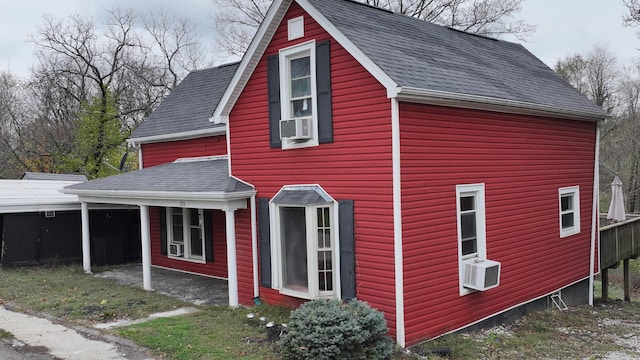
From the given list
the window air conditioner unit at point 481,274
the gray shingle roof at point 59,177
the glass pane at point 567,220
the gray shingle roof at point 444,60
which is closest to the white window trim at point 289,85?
the gray shingle roof at point 444,60

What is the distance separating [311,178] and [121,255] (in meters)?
8.92

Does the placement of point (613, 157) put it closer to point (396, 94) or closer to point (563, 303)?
point (563, 303)

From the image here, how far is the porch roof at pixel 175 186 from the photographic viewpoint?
32.9 feet

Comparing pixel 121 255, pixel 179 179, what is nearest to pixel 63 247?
pixel 121 255

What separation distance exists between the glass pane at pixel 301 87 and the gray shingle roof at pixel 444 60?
1.19 m

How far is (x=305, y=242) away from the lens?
9.18 m

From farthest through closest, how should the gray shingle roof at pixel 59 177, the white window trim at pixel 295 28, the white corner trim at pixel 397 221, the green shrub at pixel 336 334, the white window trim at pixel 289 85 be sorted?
1. the gray shingle roof at pixel 59 177
2. the white window trim at pixel 295 28
3. the white window trim at pixel 289 85
4. the white corner trim at pixel 397 221
5. the green shrub at pixel 336 334

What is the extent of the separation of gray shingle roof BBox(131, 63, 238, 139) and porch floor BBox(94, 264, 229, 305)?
13.0 ft

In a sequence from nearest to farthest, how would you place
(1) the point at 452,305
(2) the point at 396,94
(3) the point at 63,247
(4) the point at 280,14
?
(2) the point at 396,94, (1) the point at 452,305, (4) the point at 280,14, (3) the point at 63,247

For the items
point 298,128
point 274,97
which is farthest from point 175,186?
point 298,128

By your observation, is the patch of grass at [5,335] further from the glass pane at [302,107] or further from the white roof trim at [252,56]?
the glass pane at [302,107]

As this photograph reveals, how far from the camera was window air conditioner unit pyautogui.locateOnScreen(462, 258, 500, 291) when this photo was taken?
879 cm

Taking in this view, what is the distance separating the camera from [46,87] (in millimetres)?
32656

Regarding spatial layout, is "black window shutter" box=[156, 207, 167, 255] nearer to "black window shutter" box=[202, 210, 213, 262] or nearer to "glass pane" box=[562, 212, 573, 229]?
"black window shutter" box=[202, 210, 213, 262]
